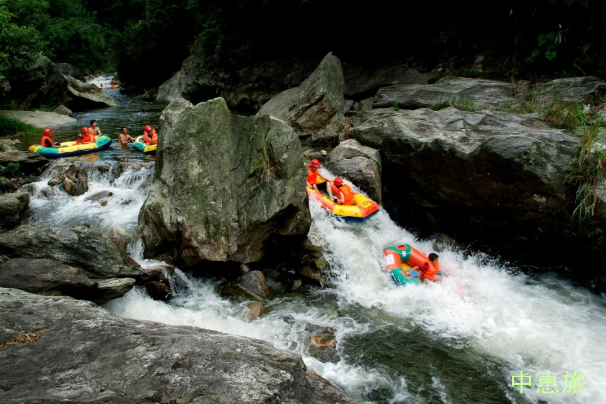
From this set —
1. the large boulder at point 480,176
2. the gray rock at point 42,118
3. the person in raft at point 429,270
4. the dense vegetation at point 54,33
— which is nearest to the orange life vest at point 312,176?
the large boulder at point 480,176

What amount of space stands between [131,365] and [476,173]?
269 inches

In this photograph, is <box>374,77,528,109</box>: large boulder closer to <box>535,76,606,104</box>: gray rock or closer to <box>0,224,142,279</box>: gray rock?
<box>535,76,606,104</box>: gray rock

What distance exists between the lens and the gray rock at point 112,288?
5102 mm

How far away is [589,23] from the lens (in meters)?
10.4

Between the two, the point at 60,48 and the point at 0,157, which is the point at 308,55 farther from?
the point at 60,48

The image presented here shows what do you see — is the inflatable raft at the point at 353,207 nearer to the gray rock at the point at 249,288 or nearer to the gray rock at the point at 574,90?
the gray rock at the point at 249,288

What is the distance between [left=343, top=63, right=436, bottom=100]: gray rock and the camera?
13.3 meters

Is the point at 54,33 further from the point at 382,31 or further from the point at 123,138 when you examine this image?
the point at 382,31

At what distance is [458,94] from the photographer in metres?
10.7

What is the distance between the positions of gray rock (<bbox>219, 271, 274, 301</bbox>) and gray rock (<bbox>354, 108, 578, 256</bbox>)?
4.16 metres

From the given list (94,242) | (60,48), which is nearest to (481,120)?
(94,242)

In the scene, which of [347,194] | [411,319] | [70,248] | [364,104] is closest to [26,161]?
[70,248]

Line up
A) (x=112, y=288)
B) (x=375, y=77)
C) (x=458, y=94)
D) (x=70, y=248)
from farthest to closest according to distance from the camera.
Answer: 1. (x=375, y=77)
2. (x=458, y=94)
3. (x=70, y=248)
4. (x=112, y=288)

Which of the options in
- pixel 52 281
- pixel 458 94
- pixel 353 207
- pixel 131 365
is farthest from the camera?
pixel 458 94
